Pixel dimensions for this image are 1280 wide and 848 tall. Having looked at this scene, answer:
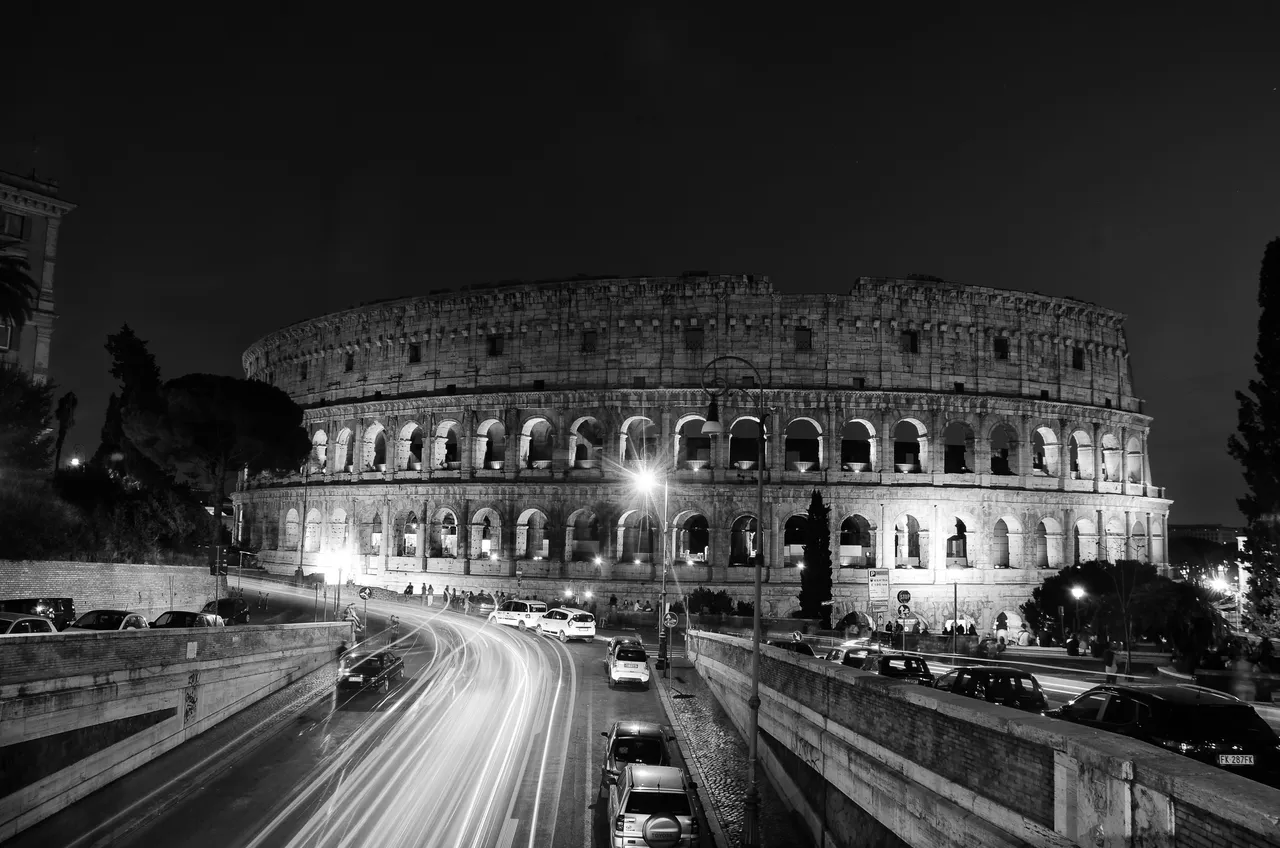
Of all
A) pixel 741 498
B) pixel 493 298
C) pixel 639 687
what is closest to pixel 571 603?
pixel 741 498

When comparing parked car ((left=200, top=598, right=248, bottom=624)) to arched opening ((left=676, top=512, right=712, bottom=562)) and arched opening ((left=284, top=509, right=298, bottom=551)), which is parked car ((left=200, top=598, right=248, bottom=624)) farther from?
arched opening ((left=676, top=512, right=712, bottom=562))

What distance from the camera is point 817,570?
42.3 metres

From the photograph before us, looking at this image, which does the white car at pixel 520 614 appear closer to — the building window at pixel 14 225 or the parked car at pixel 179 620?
the parked car at pixel 179 620

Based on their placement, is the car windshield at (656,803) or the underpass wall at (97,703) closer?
the car windshield at (656,803)

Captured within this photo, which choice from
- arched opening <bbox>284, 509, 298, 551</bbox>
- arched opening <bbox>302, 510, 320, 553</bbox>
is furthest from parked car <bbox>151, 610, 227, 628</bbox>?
arched opening <bbox>284, 509, 298, 551</bbox>

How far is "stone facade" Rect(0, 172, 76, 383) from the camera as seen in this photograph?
42.1 meters

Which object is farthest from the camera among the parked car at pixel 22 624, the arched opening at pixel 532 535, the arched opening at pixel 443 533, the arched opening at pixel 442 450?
the arched opening at pixel 442 450

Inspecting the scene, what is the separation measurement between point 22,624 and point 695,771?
1426cm

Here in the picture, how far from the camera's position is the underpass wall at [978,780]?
602 centimetres

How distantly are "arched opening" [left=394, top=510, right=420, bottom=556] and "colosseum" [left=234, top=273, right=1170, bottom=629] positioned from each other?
26 cm

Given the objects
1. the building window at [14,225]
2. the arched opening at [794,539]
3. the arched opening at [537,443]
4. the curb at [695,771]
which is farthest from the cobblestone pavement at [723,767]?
the building window at [14,225]

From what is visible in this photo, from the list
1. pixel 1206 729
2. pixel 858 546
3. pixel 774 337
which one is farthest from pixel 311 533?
pixel 1206 729

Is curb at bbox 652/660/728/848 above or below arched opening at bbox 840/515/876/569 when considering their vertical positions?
below

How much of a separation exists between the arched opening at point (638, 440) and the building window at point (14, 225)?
31.6 meters
